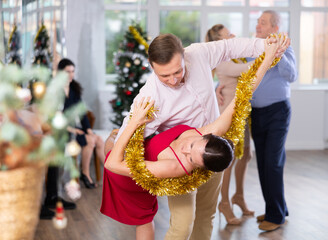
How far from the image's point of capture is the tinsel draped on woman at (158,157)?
7.08 feet

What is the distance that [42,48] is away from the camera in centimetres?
437

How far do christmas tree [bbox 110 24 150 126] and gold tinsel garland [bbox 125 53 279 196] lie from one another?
4.15m

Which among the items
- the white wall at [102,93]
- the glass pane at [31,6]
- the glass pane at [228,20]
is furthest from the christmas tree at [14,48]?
the glass pane at [228,20]

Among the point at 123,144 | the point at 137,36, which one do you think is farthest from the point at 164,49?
the point at 137,36

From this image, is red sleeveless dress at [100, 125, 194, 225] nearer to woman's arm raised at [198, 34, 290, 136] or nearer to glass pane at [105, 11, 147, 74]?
woman's arm raised at [198, 34, 290, 136]

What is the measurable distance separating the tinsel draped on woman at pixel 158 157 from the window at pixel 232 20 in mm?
5355

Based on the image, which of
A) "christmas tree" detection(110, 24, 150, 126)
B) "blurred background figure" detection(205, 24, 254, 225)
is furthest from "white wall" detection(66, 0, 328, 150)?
"blurred background figure" detection(205, 24, 254, 225)

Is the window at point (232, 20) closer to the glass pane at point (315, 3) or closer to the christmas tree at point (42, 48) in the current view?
the glass pane at point (315, 3)

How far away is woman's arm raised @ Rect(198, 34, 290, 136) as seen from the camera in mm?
2424

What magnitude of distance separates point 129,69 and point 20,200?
18.6ft

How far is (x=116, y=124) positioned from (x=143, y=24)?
195 cm

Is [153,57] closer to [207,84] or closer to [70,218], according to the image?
[207,84]

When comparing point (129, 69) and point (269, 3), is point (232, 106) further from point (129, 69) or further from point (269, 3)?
point (269, 3)

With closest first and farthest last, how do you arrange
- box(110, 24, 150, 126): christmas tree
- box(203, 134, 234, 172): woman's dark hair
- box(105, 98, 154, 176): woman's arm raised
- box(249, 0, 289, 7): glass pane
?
box(203, 134, 234, 172): woman's dark hair < box(105, 98, 154, 176): woman's arm raised < box(110, 24, 150, 126): christmas tree < box(249, 0, 289, 7): glass pane
